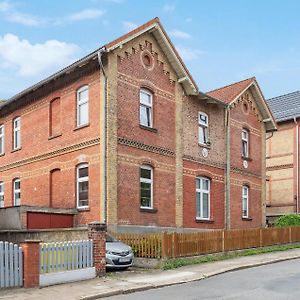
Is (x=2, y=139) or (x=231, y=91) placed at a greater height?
(x=231, y=91)

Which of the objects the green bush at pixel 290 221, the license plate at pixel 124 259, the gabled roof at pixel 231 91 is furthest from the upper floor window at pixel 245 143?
the license plate at pixel 124 259

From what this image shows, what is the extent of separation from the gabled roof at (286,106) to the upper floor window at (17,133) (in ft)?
66.9

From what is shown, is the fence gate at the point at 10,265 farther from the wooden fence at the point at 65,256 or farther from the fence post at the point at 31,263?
the wooden fence at the point at 65,256

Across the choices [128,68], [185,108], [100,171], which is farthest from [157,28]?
[100,171]

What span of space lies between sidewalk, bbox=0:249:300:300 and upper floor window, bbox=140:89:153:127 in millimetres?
7275

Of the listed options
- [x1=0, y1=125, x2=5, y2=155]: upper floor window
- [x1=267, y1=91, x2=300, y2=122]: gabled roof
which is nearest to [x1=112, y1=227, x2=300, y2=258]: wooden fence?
[x1=0, y1=125, x2=5, y2=155]: upper floor window

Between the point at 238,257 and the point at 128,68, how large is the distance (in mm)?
9244

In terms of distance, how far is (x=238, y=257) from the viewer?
21547 mm

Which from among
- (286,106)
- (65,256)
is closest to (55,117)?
(65,256)

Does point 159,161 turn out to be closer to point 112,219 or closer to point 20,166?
point 112,219

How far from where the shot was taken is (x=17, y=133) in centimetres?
2788

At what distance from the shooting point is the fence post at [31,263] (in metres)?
13.7

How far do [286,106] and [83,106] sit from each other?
23.1 m

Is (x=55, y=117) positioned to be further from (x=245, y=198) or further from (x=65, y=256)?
(x=245, y=198)
